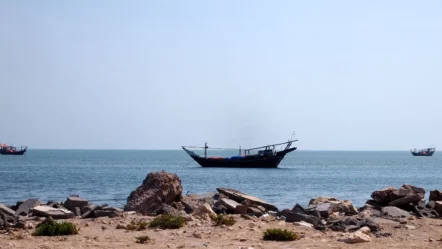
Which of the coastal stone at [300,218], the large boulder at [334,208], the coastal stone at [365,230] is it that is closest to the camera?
the coastal stone at [365,230]

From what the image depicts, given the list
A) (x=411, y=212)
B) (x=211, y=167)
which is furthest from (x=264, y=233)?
(x=211, y=167)

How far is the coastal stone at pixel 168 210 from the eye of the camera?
57.3 ft

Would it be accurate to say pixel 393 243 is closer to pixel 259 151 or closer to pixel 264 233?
pixel 264 233

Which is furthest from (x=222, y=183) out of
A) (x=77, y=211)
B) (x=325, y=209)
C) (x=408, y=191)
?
(x=325, y=209)

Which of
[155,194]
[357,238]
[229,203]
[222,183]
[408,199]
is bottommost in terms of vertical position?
[222,183]

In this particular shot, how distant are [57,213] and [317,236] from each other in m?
7.29

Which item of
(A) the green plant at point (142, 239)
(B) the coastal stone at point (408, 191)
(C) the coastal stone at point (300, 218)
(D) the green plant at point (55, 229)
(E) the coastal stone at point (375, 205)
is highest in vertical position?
(B) the coastal stone at point (408, 191)

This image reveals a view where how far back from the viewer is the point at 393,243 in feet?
43.3

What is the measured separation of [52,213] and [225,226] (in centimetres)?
511

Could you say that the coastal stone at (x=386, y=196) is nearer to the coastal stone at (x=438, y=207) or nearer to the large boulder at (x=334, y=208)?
the coastal stone at (x=438, y=207)

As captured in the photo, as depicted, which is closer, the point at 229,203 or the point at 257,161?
the point at 229,203

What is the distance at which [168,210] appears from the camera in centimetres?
1773

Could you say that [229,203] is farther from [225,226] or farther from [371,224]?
[371,224]

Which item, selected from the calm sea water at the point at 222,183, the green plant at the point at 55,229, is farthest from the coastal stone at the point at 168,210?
the calm sea water at the point at 222,183
